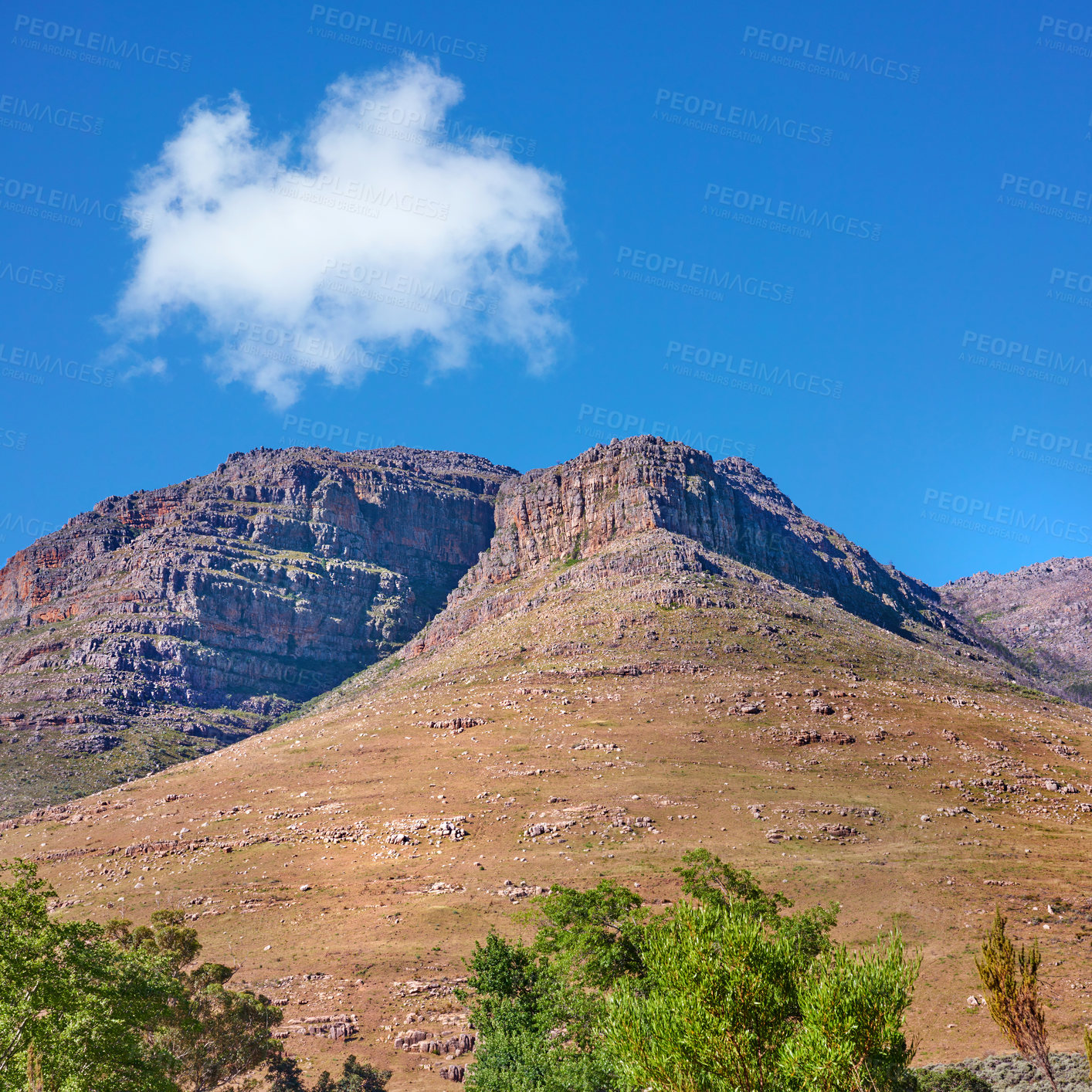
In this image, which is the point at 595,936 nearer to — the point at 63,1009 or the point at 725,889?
the point at 725,889

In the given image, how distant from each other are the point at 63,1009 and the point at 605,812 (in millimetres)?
63317

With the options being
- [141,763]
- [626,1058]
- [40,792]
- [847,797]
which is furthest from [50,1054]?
[141,763]

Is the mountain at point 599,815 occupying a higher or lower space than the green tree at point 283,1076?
higher

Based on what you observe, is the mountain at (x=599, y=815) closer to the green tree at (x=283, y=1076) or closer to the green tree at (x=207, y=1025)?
the green tree at (x=283, y=1076)

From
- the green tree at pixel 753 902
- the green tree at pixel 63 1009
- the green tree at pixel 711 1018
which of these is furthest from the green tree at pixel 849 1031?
the green tree at pixel 63 1009

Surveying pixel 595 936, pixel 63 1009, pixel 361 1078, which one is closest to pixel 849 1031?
pixel 595 936

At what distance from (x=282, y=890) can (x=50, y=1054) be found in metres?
56.1

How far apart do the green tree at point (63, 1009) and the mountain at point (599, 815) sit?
2318 cm

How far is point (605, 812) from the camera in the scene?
93.0 m

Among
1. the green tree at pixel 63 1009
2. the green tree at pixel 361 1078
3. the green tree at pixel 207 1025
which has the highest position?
the green tree at pixel 63 1009

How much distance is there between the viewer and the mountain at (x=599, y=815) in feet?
224

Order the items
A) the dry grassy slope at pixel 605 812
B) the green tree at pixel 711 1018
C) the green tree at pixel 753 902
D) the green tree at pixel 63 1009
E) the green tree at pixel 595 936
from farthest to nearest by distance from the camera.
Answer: the dry grassy slope at pixel 605 812
the green tree at pixel 753 902
the green tree at pixel 595 936
the green tree at pixel 63 1009
the green tree at pixel 711 1018

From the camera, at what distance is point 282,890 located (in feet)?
283

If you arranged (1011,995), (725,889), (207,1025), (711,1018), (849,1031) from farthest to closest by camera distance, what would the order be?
(725,889) < (207,1025) < (711,1018) < (1011,995) < (849,1031)
